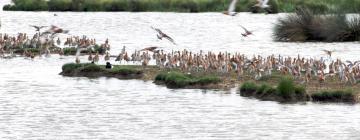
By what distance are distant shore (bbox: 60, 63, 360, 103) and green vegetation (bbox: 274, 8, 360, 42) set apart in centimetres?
1692

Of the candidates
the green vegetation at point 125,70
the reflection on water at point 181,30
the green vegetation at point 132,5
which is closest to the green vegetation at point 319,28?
the reflection on water at point 181,30

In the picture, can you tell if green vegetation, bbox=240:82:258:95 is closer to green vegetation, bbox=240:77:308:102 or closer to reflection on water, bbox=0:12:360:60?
green vegetation, bbox=240:77:308:102

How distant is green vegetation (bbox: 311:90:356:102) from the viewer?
98.1ft

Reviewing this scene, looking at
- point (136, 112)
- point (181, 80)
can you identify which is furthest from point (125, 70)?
point (136, 112)

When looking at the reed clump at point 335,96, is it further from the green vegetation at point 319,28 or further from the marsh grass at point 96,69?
the green vegetation at point 319,28

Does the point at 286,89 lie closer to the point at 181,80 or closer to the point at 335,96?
the point at 335,96

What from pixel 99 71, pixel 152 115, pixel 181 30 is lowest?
pixel 152 115

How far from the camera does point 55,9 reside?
92438 mm

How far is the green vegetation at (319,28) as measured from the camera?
54.0 meters

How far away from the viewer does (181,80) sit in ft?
113

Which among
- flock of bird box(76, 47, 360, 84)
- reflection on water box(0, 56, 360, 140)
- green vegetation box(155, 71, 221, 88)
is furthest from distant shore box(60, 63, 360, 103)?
reflection on water box(0, 56, 360, 140)

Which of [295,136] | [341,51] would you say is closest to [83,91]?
[295,136]

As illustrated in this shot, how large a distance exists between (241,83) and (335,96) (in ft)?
13.4

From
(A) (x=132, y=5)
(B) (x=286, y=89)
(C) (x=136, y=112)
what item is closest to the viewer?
(B) (x=286, y=89)
